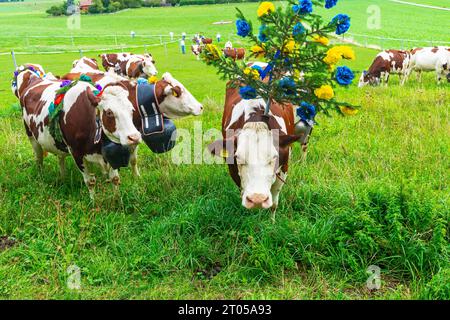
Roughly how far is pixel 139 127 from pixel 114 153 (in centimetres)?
76

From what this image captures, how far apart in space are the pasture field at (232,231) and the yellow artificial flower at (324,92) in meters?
1.12

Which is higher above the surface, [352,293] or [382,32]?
[382,32]

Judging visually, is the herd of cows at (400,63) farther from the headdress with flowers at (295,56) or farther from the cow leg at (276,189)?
the headdress with flowers at (295,56)

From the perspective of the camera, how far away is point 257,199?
315 cm

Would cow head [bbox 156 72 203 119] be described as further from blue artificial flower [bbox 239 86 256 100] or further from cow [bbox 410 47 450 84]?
cow [bbox 410 47 450 84]

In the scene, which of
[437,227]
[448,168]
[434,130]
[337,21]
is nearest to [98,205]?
[337,21]

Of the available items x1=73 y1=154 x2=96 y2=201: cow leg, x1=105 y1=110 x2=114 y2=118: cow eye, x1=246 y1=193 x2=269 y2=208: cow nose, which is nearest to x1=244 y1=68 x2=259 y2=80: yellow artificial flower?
x1=246 y1=193 x2=269 y2=208: cow nose

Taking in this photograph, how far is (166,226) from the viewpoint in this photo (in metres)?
4.01

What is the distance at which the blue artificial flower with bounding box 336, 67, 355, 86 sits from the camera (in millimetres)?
3213

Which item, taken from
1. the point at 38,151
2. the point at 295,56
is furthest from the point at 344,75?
the point at 38,151

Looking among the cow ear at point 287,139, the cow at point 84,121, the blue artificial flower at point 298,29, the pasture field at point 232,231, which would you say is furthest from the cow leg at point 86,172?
the blue artificial flower at point 298,29

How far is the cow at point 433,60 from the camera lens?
13.7 m
